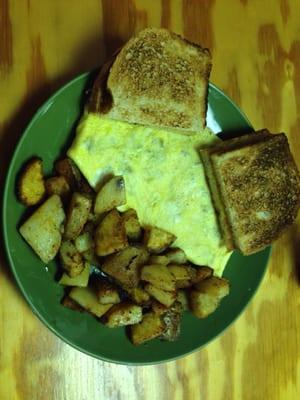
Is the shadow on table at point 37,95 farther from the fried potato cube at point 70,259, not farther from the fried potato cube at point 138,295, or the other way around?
the fried potato cube at point 138,295

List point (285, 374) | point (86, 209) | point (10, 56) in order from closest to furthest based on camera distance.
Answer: point (86, 209) < point (10, 56) < point (285, 374)

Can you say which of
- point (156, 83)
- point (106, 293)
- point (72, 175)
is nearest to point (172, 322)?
point (106, 293)

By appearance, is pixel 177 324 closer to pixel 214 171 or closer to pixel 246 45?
pixel 214 171

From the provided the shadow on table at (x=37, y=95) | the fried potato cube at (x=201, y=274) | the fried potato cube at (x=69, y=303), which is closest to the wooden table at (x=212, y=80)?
the shadow on table at (x=37, y=95)

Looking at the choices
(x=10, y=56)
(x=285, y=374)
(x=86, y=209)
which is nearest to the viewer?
(x=86, y=209)

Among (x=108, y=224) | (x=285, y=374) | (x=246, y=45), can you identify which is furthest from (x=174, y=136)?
(x=285, y=374)

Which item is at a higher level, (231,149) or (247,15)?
(247,15)

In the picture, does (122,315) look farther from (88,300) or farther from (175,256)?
(175,256)
